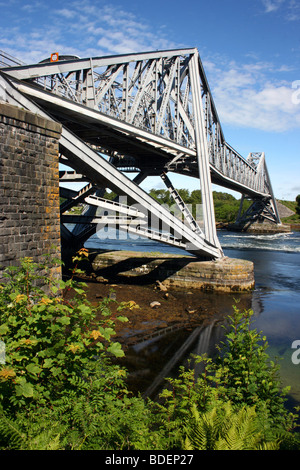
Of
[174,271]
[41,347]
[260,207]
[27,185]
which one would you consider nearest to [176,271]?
[174,271]

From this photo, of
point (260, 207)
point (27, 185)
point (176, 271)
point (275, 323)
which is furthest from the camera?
point (260, 207)

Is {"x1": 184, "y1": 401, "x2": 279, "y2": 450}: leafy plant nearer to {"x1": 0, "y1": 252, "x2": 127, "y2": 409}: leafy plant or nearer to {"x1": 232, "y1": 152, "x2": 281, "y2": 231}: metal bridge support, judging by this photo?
{"x1": 0, "y1": 252, "x2": 127, "y2": 409}: leafy plant

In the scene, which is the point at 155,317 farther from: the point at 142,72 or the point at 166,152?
the point at 142,72

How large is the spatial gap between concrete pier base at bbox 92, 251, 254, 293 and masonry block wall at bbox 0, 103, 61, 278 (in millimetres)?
9767

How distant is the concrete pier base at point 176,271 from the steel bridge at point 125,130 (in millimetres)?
982

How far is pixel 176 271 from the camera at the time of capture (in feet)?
62.8

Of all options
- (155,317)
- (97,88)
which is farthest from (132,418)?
(97,88)

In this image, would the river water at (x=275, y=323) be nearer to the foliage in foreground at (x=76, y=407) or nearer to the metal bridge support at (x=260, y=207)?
the foliage in foreground at (x=76, y=407)

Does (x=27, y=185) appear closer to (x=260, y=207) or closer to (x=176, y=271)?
(x=176, y=271)

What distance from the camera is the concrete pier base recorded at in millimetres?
18578

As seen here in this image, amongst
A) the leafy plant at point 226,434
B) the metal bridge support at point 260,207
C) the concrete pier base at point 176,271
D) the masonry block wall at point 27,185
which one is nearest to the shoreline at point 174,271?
the concrete pier base at point 176,271

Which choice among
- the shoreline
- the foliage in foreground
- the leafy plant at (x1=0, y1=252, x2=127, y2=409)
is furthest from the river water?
the leafy plant at (x1=0, y1=252, x2=127, y2=409)

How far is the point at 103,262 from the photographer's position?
20719mm

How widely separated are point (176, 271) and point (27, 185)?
11.5 m
